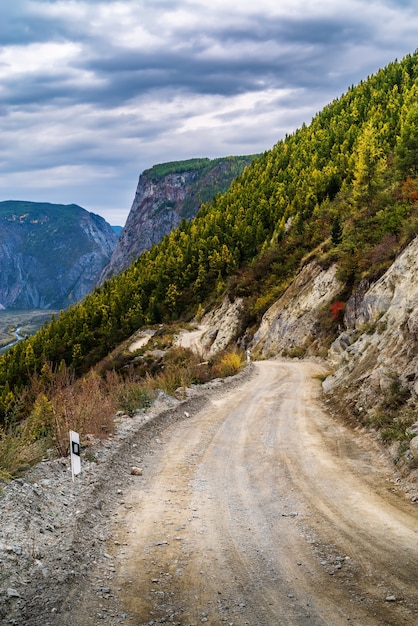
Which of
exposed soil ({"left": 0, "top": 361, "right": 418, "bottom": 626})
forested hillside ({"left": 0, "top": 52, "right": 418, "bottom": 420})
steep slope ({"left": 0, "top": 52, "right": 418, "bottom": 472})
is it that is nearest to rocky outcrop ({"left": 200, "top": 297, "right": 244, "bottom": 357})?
steep slope ({"left": 0, "top": 52, "right": 418, "bottom": 472})

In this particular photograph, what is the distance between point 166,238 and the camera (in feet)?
353

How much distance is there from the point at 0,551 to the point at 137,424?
26.9 ft

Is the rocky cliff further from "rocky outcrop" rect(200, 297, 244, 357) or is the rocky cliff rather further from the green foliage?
"rocky outcrop" rect(200, 297, 244, 357)

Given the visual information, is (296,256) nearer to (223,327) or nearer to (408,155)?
(223,327)

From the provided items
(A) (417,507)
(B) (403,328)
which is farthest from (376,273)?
(A) (417,507)

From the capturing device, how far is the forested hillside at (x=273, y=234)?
4206 centimetres

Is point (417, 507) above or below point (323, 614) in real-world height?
below

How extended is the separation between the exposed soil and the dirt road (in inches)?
0.8

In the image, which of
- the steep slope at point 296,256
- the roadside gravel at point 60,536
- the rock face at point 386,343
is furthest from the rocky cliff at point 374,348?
the roadside gravel at point 60,536

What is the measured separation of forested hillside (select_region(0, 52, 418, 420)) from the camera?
42.1 metres

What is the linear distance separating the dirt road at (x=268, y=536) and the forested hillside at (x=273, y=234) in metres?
25.0

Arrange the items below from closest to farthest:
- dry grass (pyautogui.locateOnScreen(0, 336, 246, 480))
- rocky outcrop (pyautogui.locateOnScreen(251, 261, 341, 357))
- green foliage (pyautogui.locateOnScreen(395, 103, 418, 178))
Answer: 1. dry grass (pyautogui.locateOnScreen(0, 336, 246, 480))
2. rocky outcrop (pyautogui.locateOnScreen(251, 261, 341, 357))
3. green foliage (pyautogui.locateOnScreen(395, 103, 418, 178))

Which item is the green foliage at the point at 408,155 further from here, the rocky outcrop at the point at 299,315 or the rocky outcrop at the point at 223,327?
the rocky outcrop at the point at 223,327

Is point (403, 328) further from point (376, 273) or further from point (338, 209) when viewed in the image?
point (338, 209)
